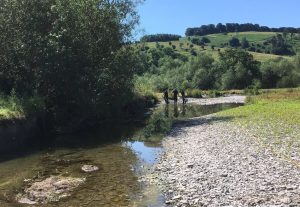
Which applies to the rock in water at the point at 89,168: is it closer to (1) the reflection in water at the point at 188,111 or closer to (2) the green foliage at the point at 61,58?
(2) the green foliage at the point at 61,58

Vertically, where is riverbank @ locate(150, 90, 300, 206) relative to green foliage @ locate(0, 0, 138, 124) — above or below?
below

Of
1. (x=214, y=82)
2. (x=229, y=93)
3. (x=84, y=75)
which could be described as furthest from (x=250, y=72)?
(x=84, y=75)

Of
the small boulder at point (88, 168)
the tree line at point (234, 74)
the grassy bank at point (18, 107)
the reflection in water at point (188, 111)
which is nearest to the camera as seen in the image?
the small boulder at point (88, 168)

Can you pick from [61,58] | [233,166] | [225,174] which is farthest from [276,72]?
[225,174]

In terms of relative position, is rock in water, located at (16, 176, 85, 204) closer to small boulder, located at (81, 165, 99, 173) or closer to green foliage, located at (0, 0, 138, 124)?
small boulder, located at (81, 165, 99, 173)

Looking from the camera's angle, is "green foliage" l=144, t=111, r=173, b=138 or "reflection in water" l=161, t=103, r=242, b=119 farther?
"reflection in water" l=161, t=103, r=242, b=119

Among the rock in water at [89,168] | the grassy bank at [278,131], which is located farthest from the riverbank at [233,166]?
the rock in water at [89,168]

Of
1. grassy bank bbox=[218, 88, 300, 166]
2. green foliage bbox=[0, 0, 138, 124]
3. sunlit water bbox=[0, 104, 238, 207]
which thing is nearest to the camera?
sunlit water bbox=[0, 104, 238, 207]

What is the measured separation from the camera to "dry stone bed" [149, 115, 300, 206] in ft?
52.6

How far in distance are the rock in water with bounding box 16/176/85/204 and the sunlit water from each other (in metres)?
0.42

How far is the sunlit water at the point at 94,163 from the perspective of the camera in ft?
59.5

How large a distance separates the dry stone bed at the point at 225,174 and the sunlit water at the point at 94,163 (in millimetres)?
1099

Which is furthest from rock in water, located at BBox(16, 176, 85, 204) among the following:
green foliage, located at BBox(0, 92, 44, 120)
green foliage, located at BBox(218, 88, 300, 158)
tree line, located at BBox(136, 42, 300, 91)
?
tree line, located at BBox(136, 42, 300, 91)

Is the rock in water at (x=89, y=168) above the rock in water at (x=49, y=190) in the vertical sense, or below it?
above
